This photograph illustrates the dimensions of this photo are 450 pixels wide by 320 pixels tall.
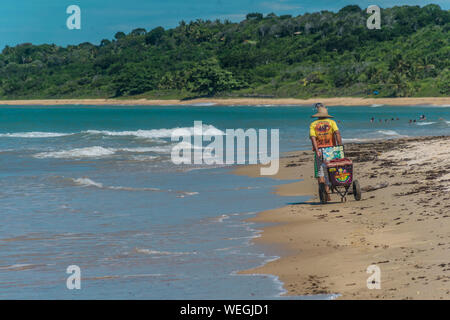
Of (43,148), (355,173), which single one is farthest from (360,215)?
(43,148)

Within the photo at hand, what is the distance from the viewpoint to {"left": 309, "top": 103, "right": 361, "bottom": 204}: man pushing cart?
12.6 metres

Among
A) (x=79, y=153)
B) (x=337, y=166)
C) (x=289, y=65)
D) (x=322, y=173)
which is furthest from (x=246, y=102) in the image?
(x=337, y=166)

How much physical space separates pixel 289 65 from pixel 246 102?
75.8 feet

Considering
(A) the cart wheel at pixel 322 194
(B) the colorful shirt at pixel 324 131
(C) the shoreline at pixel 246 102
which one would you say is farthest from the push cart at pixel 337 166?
(C) the shoreline at pixel 246 102

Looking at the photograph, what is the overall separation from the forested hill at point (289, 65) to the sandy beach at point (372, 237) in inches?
3822

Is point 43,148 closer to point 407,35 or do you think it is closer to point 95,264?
point 95,264

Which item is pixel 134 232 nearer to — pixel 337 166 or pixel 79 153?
pixel 337 166

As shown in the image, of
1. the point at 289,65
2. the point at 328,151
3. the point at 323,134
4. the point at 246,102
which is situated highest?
the point at 289,65

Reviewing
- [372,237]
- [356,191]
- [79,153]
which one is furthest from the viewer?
[79,153]

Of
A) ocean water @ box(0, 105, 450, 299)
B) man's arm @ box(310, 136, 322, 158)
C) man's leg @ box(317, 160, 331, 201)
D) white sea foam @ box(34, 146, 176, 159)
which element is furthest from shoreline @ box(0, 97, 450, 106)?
man's arm @ box(310, 136, 322, 158)

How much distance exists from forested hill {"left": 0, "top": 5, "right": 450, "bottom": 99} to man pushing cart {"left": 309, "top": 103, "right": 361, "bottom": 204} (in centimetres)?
9939

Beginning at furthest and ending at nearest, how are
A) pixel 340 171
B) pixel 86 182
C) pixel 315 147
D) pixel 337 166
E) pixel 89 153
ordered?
pixel 89 153, pixel 86 182, pixel 340 171, pixel 337 166, pixel 315 147

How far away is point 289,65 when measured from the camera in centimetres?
15050

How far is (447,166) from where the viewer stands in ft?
54.0
